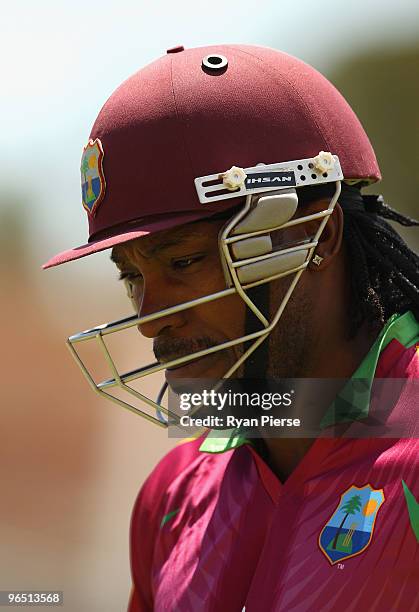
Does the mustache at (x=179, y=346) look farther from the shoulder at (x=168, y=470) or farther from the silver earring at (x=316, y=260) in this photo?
the shoulder at (x=168, y=470)

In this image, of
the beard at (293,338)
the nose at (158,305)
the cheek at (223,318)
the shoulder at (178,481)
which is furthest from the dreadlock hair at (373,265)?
the shoulder at (178,481)

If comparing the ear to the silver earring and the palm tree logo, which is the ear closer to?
the silver earring

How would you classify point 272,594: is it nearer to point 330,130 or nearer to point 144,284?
point 144,284

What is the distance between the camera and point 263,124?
2506 mm

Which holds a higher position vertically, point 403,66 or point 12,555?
point 403,66

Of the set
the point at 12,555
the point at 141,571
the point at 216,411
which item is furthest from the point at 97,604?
the point at 216,411

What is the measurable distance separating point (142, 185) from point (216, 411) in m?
0.56

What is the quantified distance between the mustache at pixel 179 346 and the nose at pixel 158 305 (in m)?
0.03

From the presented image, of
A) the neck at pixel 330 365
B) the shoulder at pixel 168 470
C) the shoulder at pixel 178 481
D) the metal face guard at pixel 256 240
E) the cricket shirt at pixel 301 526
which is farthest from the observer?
the shoulder at pixel 168 470

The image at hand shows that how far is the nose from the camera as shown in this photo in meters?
2.42

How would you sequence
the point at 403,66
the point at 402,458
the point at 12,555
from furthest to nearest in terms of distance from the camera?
the point at 403,66 → the point at 12,555 → the point at 402,458

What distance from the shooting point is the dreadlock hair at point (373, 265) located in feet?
8.28

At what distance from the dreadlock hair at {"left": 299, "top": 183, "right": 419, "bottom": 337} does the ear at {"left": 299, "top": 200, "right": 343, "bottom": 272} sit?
25 millimetres

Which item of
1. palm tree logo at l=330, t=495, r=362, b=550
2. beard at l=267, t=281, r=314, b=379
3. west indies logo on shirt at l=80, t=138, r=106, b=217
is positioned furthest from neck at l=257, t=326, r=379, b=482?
Result: west indies logo on shirt at l=80, t=138, r=106, b=217
